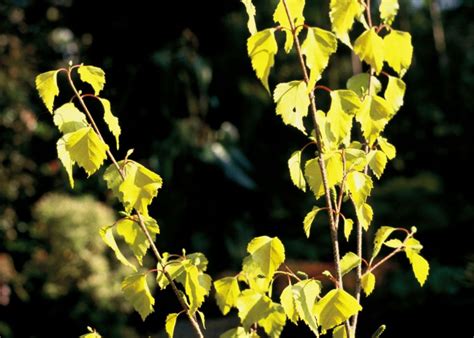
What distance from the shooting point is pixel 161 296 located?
24.6 ft

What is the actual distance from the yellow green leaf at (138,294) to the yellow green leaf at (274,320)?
21 cm

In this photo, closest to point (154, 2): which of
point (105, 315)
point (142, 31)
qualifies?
point (142, 31)

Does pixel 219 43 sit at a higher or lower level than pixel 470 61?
higher

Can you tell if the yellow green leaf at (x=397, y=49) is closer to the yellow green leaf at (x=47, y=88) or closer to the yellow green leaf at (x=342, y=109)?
the yellow green leaf at (x=342, y=109)

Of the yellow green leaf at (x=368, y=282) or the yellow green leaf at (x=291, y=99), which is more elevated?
the yellow green leaf at (x=291, y=99)

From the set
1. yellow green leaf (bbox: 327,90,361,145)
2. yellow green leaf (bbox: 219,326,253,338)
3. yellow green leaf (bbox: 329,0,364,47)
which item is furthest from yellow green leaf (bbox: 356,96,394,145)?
yellow green leaf (bbox: 219,326,253,338)

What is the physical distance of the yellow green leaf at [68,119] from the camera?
1282 millimetres

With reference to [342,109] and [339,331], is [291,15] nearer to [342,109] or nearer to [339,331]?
[342,109]

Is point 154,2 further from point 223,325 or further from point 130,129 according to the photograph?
point 223,325

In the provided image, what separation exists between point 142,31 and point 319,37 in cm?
492

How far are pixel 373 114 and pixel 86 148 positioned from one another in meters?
0.48

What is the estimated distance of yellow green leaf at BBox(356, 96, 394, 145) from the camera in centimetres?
131

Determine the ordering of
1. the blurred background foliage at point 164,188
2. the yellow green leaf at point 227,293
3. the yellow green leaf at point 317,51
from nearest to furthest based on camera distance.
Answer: the yellow green leaf at point 317,51 < the yellow green leaf at point 227,293 < the blurred background foliage at point 164,188

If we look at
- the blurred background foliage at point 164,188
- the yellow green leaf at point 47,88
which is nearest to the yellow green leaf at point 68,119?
the yellow green leaf at point 47,88
